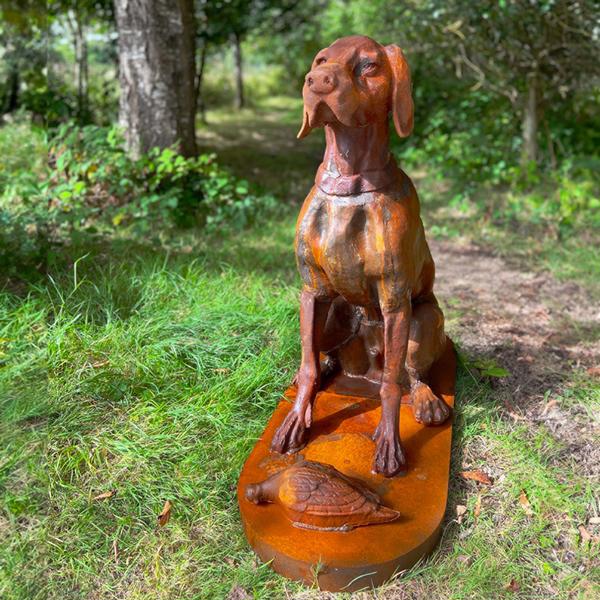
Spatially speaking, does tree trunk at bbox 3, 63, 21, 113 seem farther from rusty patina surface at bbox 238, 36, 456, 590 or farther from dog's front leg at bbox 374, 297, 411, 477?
dog's front leg at bbox 374, 297, 411, 477

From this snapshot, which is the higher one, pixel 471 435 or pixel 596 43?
pixel 596 43

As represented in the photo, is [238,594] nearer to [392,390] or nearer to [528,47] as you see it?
[392,390]

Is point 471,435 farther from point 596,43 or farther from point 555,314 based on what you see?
point 596,43

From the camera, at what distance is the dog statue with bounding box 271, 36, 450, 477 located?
1856 mm

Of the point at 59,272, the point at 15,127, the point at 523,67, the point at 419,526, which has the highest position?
the point at 523,67

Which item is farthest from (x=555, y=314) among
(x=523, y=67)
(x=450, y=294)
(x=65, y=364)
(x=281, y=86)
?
(x=281, y=86)

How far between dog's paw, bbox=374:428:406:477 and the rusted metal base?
0.03m

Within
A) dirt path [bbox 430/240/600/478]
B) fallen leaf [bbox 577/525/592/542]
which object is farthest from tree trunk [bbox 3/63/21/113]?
fallen leaf [bbox 577/525/592/542]

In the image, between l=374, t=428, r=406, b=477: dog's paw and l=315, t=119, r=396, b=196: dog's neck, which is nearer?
l=315, t=119, r=396, b=196: dog's neck

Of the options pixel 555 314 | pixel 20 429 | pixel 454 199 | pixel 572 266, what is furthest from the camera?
pixel 454 199

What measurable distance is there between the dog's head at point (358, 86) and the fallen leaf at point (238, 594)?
150cm

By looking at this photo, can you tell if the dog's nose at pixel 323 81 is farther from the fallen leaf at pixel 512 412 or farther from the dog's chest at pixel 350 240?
the fallen leaf at pixel 512 412

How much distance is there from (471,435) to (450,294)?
5.87ft

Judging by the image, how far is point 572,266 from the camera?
15.6ft
